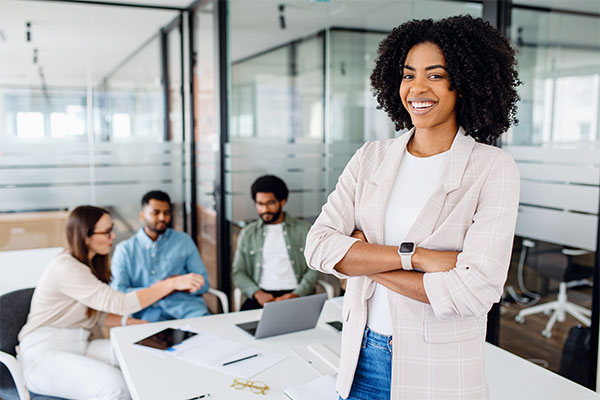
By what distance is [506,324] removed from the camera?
4531 millimetres

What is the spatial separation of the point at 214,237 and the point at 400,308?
3.46 meters

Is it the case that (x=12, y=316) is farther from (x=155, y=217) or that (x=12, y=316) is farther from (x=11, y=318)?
(x=155, y=217)

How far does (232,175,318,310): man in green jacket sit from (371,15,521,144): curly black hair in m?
2.18

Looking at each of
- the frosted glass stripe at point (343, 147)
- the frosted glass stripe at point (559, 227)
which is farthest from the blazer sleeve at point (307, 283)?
the frosted glass stripe at point (559, 227)

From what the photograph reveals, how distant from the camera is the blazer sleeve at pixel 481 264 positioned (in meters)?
1.31

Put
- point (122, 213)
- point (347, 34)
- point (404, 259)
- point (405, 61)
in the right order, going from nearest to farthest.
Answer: point (404, 259)
point (405, 61)
point (347, 34)
point (122, 213)

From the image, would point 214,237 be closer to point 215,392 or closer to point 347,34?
point 347,34

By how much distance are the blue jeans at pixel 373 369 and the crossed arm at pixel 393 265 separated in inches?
5.2

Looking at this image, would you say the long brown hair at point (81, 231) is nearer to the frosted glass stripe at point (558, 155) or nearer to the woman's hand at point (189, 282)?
the woman's hand at point (189, 282)

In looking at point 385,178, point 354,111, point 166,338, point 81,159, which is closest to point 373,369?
point 385,178

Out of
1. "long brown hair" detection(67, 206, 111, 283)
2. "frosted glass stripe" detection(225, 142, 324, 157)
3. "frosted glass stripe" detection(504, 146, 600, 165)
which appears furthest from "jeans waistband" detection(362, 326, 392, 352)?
"frosted glass stripe" detection(225, 142, 324, 157)

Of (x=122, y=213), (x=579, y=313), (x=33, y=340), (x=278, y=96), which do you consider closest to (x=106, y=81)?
(x=122, y=213)

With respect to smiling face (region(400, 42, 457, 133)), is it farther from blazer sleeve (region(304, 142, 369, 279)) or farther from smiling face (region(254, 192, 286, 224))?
smiling face (region(254, 192, 286, 224))

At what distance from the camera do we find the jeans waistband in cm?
140
